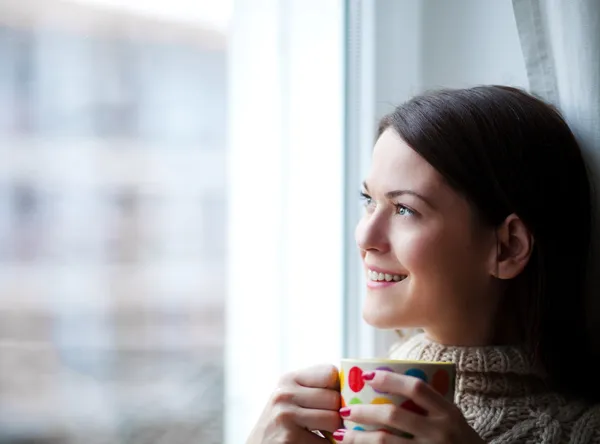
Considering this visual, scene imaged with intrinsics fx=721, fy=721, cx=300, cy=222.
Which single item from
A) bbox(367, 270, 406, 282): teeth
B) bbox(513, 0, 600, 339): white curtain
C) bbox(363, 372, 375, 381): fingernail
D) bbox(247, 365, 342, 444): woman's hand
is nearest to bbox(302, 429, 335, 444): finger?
bbox(247, 365, 342, 444): woman's hand

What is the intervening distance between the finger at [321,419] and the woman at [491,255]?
57 mm

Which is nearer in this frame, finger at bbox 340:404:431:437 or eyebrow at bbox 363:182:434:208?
finger at bbox 340:404:431:437

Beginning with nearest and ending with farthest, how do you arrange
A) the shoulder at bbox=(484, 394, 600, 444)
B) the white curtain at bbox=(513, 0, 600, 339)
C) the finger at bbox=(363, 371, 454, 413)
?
the finger at bbox=(363, 371, 454, 413) → the shoulder at bbox=(484, 394, 600, 444) → the white curtain at bbox=(513, 0, 600, 339)

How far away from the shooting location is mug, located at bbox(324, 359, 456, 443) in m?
0.74

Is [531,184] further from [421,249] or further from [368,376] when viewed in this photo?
[368,376]

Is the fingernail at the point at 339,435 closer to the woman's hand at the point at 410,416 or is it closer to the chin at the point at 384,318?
the woman's hand at the point at 410,416

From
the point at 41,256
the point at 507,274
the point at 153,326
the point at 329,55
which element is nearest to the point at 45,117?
the point at 41,256

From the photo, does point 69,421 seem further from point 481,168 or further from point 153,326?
point 481,168

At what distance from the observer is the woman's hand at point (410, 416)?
2.42 ft

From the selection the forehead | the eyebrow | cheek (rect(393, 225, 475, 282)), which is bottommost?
cheek (rect(393, 225, 475, 282))

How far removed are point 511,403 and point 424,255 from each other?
0.22 m

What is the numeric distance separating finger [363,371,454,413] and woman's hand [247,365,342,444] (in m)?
0.08

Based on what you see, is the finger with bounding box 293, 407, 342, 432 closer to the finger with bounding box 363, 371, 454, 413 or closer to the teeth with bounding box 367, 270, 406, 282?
the finger with bounding box 363, 371, 454, 413

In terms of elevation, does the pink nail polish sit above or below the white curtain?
below
